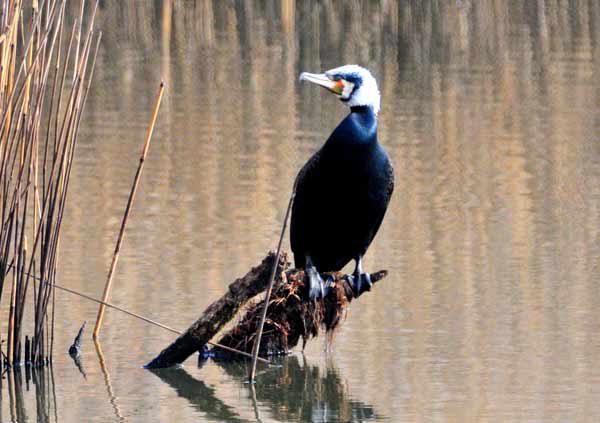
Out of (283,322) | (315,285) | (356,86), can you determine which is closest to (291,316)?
(283,322)

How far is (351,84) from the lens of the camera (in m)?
5.43

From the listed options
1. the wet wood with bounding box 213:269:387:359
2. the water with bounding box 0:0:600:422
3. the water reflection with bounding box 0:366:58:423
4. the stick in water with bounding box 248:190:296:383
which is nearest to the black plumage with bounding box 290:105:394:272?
the wet wood with bounding box 213:269:387:359

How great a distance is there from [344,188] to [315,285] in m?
0.36

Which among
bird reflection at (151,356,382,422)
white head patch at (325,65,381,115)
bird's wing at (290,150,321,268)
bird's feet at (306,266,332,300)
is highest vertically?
white head patch at (325,65,381,115)

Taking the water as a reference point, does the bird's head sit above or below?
above

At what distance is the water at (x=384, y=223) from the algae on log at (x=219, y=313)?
7 cm

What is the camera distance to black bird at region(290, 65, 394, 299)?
5.44 meters

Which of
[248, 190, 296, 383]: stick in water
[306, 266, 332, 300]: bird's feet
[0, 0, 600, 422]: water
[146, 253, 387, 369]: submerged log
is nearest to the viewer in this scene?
[248, 190, 296, 383]: stick in water

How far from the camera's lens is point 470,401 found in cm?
518

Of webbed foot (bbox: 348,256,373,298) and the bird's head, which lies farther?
webbed foot (bbox: 348,256,373,298)

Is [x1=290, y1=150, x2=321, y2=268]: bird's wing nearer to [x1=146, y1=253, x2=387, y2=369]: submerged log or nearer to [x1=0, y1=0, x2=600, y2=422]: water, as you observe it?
[x1=146, y1=253, x2=387, y2=369]: submerged log

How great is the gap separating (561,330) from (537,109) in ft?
20.6

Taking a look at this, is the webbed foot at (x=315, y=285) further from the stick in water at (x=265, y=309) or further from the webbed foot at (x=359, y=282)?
the stick in water at (x=265, y=309)

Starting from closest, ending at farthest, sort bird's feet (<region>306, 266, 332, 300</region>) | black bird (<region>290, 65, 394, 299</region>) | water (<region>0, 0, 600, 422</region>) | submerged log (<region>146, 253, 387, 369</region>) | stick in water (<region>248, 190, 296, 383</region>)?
1. stick in water (<region>248, 190, 296, 383</region>)
2. water (<region>0, 0, 600, 422</region>)
3. black bird (<region>290, 65, 394, 299</region>)
4. submerged log (<region>146, 253, 387, 369</region>)
5. bird's feet (<region>306, 266, 332, 300</region>)
